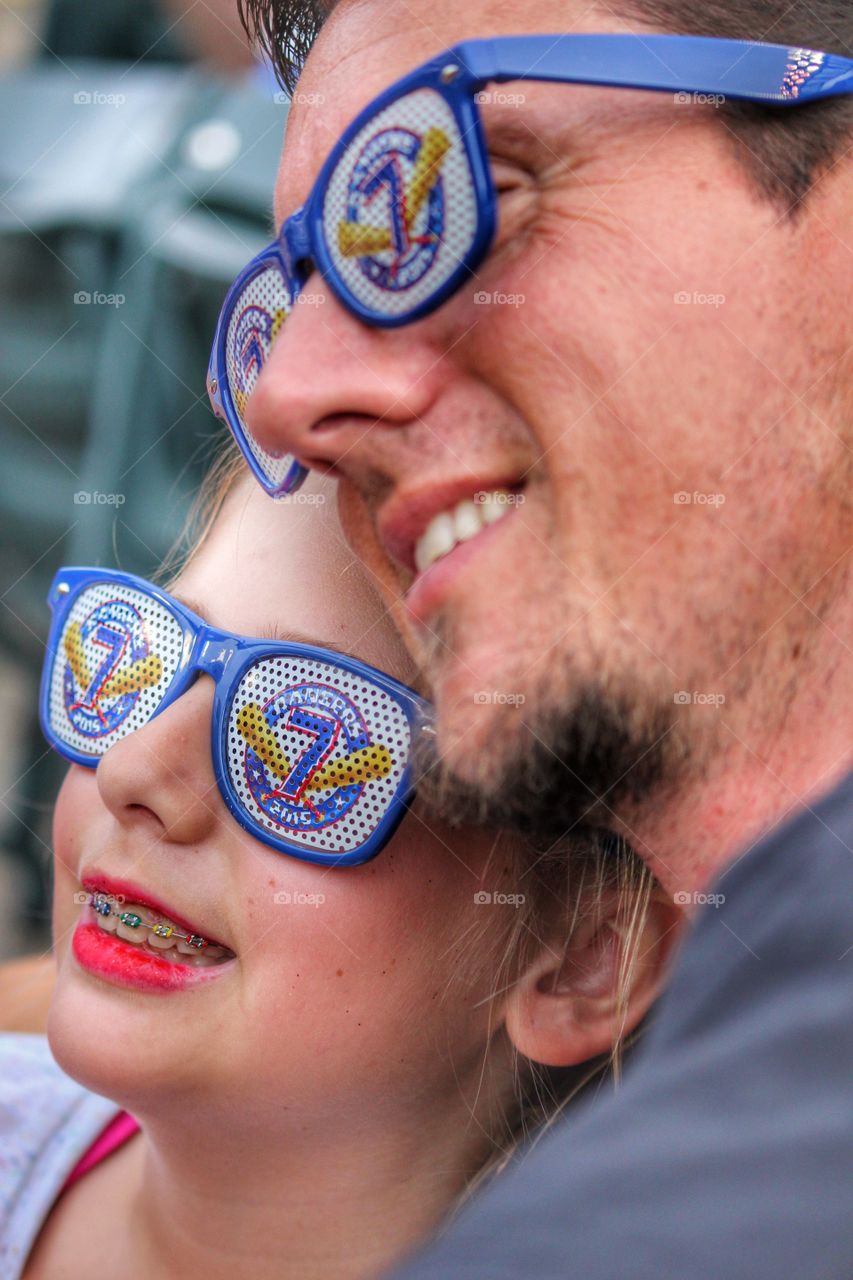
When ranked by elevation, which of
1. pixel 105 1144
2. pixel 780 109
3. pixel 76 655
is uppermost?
pixel 780 109

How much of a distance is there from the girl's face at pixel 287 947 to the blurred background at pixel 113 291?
138cm

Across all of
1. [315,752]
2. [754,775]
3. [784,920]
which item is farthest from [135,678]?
[784,920]

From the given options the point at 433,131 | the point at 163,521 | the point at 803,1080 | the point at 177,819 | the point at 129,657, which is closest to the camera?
the point at 803,1080

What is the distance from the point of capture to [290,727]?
1.60 m

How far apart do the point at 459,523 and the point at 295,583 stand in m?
0.30

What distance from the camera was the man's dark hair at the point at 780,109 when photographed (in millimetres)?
1369

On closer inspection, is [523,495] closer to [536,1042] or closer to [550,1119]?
[536,1042]

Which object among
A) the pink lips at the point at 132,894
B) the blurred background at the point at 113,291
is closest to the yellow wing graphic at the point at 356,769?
the pink lips at the point at 132,894

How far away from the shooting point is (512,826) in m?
1.41

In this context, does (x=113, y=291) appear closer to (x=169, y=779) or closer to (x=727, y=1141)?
(x=169, y=779)

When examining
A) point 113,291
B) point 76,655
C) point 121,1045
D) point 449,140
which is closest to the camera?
point 449,140

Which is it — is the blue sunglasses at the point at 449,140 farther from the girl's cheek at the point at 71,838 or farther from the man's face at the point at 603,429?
the girl's cheek at the point at 71,838

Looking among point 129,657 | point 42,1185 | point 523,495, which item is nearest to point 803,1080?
point 523,495

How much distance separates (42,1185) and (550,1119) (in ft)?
2.49
